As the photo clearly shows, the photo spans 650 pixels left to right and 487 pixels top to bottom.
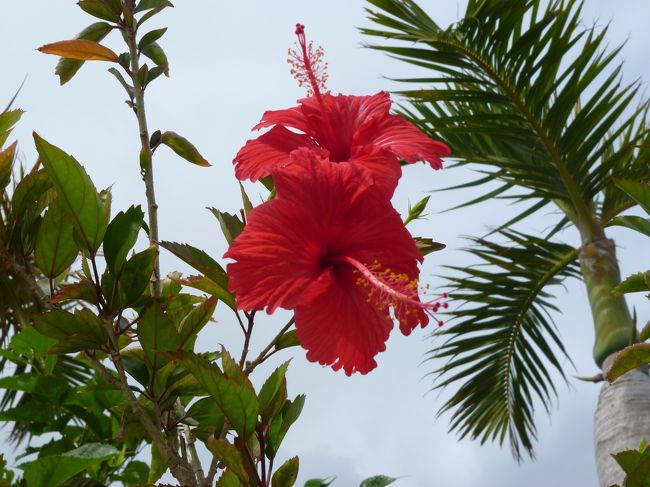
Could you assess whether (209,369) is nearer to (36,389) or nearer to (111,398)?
(111,398)

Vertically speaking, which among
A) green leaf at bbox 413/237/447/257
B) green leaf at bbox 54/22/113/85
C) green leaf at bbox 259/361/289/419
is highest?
green leaf at bbox 54/22/113/85

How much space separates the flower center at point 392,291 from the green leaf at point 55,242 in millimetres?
298

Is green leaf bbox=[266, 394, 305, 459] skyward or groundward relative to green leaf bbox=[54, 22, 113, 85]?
groundward

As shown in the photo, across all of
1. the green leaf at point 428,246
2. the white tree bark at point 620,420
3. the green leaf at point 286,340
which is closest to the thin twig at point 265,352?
the green leaf at point 286,340

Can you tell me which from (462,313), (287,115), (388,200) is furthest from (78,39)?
(462,313)

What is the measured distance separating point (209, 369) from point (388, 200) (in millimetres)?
207

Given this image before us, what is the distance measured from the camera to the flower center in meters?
0.62

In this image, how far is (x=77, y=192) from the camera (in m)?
0.67

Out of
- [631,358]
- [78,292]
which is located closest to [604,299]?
[631,358]

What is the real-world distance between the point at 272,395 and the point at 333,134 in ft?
0.86

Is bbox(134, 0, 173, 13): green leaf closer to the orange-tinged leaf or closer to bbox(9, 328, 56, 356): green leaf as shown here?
the orange-tinged leaf

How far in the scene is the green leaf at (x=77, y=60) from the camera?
865mm

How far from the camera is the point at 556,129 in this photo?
368cm

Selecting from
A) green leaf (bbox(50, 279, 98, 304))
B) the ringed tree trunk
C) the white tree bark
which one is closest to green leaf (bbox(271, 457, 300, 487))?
green leaf (bbox(50, 279, 98, 304))
